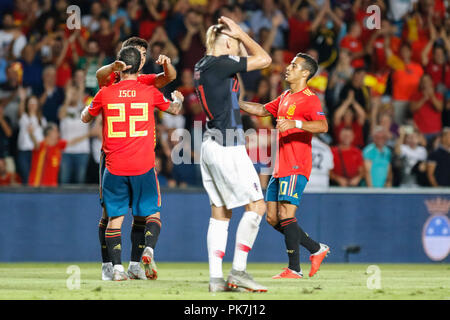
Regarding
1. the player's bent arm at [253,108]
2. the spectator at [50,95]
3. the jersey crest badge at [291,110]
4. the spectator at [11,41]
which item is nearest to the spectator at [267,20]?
the spectator at [50,95]

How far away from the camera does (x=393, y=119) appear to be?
15516 millimetres

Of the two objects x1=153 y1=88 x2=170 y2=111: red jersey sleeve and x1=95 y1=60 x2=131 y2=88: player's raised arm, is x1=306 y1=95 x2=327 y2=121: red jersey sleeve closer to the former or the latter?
x1=153 y1=88 x2=170 y2=111: red jersey sleeve

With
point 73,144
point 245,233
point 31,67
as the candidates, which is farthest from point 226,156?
point 31,67

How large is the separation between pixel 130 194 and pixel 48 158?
16.0 ft

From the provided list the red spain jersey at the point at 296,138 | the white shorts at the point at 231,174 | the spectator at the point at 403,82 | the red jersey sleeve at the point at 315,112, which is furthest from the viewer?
the spectator at the point at 403,82

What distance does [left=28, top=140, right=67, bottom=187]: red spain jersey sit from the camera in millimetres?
13375

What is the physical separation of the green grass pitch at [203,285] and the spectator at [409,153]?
109 inches

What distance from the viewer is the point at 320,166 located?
43.5ft

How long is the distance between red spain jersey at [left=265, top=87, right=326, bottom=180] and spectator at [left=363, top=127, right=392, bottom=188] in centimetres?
468

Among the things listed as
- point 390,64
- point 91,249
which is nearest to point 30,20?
point 91,249

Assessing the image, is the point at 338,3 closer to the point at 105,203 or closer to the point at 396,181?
the point at 396,181

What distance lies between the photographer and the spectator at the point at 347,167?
13820 mm

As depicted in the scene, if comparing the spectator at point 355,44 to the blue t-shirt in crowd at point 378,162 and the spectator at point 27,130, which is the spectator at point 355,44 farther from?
the spectator at point 27,130

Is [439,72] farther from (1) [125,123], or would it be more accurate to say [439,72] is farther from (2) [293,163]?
(1) [125,123]
